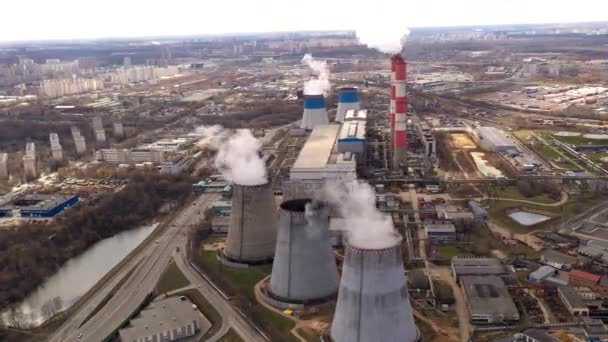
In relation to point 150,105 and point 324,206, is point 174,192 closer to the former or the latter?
point 324,206

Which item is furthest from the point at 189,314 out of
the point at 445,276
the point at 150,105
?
the point at 150,105

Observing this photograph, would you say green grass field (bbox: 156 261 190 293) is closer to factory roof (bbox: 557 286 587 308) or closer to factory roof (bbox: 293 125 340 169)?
factory roof (bbox: 293 125 340 169)

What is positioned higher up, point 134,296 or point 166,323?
point 166,323

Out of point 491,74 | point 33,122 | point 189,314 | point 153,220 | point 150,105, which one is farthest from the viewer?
point 491,74

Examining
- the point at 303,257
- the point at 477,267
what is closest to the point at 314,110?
the point at 477,267

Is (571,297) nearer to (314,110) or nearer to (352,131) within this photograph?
(352,131)

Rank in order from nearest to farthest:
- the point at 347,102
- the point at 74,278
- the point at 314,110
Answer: the point at 74,278
the point at 314,110
the point at 347,102

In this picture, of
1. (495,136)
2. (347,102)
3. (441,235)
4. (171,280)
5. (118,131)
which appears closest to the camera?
(171,280)

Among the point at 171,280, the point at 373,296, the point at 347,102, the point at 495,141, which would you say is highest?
the point at 347,102
